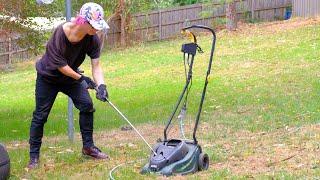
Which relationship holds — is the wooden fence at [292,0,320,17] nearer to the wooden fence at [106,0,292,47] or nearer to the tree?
the wooden fence at [106,0,292,47]

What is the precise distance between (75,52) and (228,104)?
17.3 ft

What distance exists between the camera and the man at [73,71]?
6207 mm

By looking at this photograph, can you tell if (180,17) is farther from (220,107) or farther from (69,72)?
(69,72)

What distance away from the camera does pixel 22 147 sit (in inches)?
328

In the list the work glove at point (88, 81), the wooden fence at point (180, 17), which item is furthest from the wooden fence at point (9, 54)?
the work glove at point (88, 81)

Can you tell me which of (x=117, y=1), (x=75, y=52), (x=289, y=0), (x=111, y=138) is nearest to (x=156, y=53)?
(x=117, y=1)

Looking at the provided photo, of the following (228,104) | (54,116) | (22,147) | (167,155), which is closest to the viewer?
(167,155)

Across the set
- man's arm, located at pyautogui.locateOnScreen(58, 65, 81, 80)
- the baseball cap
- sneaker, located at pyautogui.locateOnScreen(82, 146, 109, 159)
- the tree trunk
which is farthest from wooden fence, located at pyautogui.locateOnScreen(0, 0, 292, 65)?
the baseball cap

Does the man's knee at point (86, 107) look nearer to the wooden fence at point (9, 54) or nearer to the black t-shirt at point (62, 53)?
the black t-shirt at point (62, 53)

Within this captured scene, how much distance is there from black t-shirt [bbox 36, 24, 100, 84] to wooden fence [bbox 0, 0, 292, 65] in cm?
1991

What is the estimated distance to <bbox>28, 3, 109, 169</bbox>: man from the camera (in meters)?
6.21

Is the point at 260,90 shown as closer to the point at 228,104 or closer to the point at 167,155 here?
the point at 228,104

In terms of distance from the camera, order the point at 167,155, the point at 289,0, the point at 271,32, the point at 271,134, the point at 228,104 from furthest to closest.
→ the point at 289,0 < the point at 271,32 < the point at 228,104 < the point at 271,134 < the point at 167,155

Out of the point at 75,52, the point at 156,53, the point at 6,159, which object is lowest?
the point at 156,53
